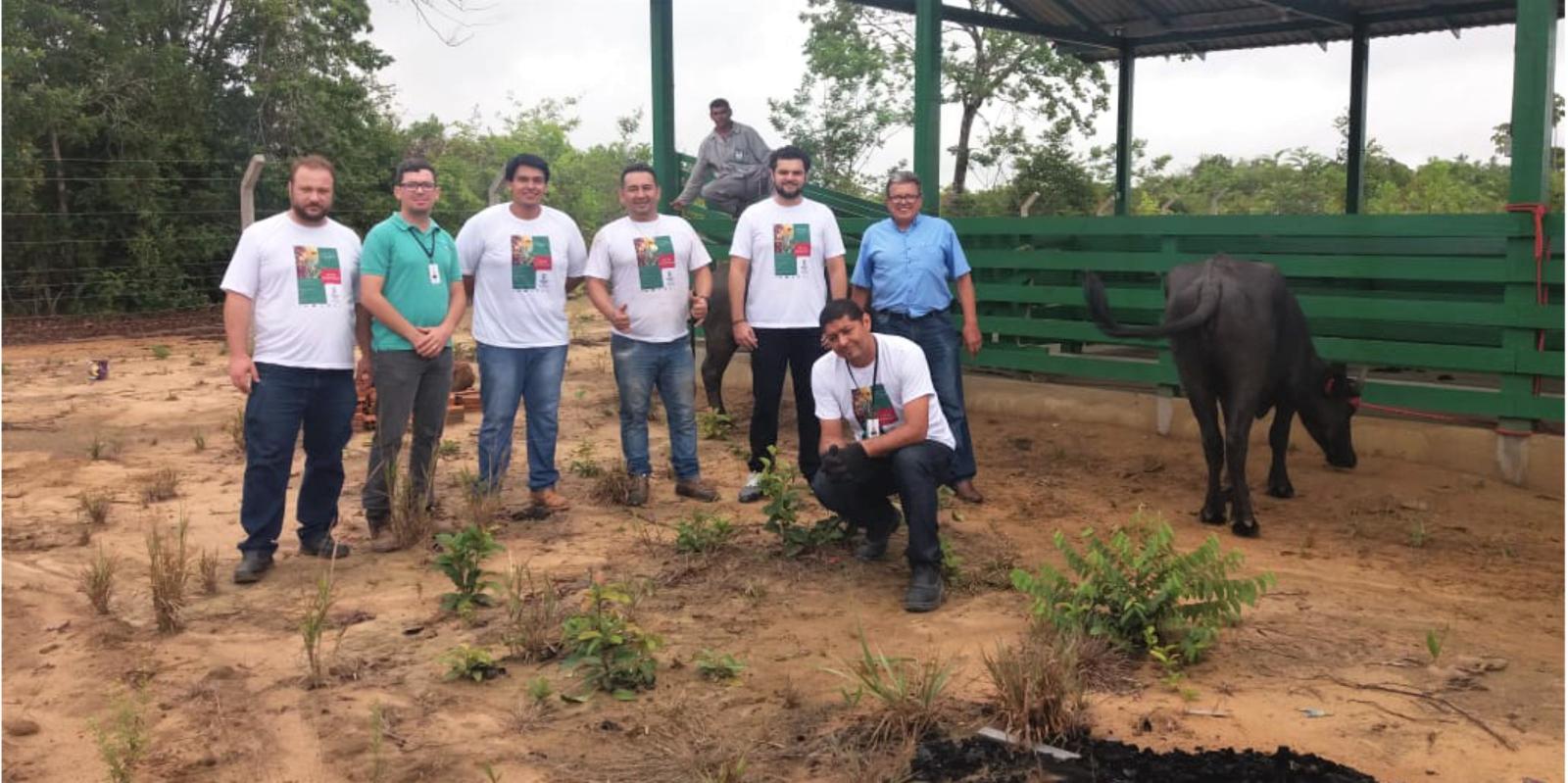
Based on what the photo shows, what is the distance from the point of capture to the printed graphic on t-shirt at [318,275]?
5.19 metres

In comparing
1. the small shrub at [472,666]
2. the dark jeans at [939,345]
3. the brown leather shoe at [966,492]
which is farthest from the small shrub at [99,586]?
the brown leather shoe at [966,492]

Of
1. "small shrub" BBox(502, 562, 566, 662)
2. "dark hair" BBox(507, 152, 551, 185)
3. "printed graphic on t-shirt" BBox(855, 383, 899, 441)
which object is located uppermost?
"dark hair" BBox(507, 152, 551, 185)

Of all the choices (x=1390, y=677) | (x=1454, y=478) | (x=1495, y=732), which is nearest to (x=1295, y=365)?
(x=1454, y=478)

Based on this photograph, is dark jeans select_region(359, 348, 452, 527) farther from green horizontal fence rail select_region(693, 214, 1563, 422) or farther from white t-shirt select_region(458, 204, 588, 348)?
green horizontal fence rail select_region(693, 214, 1563, 422)

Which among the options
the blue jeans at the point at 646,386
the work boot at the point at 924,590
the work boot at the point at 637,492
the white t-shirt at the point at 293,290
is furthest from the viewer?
the work boot at the point at 637,492

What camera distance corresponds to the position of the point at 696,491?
661cm

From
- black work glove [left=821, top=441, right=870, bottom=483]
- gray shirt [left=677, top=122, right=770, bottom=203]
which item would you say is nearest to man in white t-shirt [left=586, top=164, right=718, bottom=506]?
black work glove [left=821, top=441, right=870, bottom=483]

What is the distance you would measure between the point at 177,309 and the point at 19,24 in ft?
13.1

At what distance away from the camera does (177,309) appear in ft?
56.6

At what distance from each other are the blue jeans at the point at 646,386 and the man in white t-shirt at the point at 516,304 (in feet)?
1.12

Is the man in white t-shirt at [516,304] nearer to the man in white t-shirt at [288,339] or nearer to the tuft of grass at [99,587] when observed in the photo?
the man in white t-shirt at [288,339]

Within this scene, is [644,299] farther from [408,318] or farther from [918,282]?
[918,282]

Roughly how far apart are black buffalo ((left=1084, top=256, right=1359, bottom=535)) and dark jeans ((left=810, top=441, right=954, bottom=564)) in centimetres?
139

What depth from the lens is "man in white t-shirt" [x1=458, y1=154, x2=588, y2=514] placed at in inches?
235
